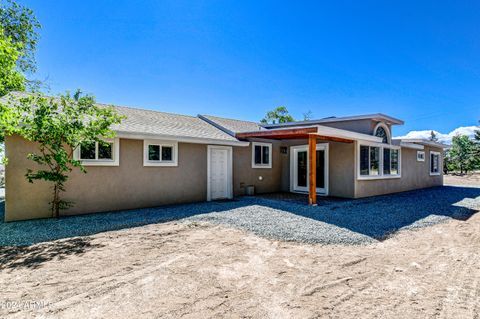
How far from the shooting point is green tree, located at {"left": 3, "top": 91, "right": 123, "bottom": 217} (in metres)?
6.45

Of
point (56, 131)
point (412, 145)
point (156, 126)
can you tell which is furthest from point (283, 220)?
point (412, 145)

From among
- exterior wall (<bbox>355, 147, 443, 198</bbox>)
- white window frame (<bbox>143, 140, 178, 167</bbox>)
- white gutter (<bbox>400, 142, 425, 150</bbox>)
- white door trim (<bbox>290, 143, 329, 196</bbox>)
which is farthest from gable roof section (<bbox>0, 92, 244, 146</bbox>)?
white gutter (<bbox>400, 142, 425, 150</bbox>)

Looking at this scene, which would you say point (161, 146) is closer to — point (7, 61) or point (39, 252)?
point (7, 61)

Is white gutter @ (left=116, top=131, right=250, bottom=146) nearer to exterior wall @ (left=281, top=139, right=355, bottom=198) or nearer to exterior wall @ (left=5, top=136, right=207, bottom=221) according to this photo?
exterior wall @ (left=5, top=136, right=207, bottom=221)

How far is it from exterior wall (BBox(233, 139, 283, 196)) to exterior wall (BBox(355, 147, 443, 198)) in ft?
13.3

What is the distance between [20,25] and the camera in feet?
50.1

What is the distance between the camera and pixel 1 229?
20.2 feet

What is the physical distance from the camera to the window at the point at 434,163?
59.4ft

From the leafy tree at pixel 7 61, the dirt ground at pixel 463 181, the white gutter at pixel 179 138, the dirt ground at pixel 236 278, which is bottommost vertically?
the dirt ground at pixel 236 278

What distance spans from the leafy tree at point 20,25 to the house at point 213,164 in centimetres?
997

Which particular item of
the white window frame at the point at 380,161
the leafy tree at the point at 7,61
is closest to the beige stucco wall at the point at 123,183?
the leafy tree at the point at 7,61

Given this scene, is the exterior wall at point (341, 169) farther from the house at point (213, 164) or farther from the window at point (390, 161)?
the window at point (390, 161)

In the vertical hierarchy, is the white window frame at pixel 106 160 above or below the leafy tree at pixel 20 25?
below

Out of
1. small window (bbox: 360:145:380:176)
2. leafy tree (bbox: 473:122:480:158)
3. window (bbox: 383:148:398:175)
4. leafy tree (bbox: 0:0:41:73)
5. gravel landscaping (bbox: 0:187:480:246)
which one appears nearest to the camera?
gravel landscaping (bbox: 0:187:480:246)
